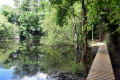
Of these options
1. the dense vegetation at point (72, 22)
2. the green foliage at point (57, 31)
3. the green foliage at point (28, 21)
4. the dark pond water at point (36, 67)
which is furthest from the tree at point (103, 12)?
the green foliage at point (28, 21)

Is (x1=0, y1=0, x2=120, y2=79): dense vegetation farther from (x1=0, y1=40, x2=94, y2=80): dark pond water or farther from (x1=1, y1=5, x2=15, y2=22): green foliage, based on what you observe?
(x1=0, y1=40, x2=94, y2=80): dark pond water

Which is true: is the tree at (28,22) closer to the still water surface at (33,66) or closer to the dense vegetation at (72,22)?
the dense vegetation at (72,22)

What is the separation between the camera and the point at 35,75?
768 centimetres

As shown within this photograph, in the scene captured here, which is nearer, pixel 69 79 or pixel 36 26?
pixel 69 79

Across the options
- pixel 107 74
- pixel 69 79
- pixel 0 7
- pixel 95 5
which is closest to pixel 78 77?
pixel 69 79

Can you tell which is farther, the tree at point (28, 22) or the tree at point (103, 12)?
the tree at point (28, 22)

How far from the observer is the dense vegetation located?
5789mm

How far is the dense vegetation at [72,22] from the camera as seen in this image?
579 cm

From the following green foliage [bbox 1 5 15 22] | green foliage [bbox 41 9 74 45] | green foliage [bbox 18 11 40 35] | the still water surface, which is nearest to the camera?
the still water surface

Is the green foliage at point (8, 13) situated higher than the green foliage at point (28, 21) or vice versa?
the green foliage at point (8, 13)

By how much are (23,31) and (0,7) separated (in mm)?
15253

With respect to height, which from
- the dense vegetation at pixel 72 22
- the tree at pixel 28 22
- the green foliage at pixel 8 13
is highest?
the green foliage at pixel 8 13

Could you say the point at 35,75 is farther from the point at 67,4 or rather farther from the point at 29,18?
the point at 29,18

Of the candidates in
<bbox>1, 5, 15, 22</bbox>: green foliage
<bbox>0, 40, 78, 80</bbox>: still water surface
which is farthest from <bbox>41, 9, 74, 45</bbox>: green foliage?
<bbox>1, 5, 15, 22</bbox>: green foliage
